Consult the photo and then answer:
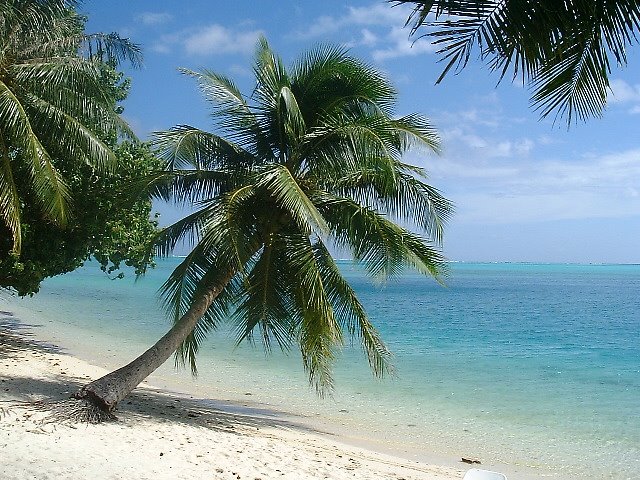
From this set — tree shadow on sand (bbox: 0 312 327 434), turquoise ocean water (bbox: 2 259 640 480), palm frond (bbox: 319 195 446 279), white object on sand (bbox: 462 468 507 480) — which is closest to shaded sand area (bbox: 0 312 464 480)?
tree shadow on sand (bbox: 0 312 327 434)

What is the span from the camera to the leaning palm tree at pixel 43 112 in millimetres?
9727

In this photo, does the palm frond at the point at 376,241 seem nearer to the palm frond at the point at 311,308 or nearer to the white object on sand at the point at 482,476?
the palm frond at the point at 311,308

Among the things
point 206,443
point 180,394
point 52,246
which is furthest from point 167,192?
point 180,394

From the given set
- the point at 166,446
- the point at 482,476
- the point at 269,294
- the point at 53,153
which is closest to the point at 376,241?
the point at 269,294

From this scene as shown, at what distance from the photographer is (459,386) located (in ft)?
52.8

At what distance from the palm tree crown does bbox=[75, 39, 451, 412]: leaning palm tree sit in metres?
0.02

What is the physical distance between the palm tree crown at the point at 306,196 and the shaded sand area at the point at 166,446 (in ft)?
4.31

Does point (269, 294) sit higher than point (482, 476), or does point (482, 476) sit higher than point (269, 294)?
point (269, 294)

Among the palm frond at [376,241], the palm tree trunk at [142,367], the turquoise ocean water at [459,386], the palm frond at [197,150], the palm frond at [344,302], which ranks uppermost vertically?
the palm frond at [197,150]

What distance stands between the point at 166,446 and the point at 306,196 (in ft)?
12.6

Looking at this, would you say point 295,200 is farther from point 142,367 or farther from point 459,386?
point 459,386

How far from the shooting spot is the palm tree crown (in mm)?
9766

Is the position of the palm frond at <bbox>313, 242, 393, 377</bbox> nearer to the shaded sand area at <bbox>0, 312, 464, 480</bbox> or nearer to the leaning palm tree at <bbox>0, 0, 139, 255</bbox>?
the shaded sand area at <bbox>0, 312, 464, 480</bbox>

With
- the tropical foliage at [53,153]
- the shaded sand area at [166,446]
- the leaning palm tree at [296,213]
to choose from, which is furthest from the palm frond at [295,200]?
the shaded sand area at [166,446]
